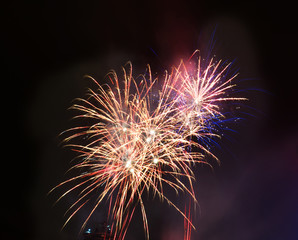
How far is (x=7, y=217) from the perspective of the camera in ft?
43.7

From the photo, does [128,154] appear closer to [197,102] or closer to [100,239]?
[197,102]

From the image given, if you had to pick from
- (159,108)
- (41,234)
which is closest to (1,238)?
(41,234)

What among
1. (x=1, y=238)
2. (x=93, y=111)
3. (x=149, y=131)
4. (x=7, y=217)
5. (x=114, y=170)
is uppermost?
(x=93, y=111)

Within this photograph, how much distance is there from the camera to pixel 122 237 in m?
31.5

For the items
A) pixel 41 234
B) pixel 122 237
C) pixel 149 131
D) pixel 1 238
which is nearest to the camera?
pixel 149 131

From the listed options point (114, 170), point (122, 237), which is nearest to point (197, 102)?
point (114, 170)

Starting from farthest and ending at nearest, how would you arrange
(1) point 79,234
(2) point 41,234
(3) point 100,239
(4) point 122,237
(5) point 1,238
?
1. (4) point 122,237
2. (3) point 100,239
3. (1) point 79,234
4. (2) point 41,234
5. (5) point 1,238

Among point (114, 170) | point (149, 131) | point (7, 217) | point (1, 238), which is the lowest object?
point (1, 238)

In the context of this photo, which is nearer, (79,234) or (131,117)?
(131,117)

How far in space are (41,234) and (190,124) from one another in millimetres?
11896

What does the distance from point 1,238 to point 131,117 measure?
33.8 ft

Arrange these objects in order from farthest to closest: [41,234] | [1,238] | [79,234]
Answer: [79,234] < [41,234] < [1,238]

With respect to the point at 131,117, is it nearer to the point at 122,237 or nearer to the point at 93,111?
the point at 93,111

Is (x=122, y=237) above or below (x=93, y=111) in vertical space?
below
